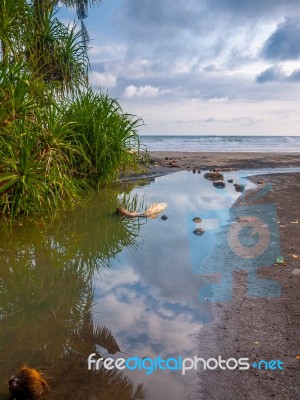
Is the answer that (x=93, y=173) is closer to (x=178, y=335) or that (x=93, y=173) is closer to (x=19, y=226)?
(x=19, y=226)

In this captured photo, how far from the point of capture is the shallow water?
2084 millimetres

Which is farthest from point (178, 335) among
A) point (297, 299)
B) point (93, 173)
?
point (93, 173)

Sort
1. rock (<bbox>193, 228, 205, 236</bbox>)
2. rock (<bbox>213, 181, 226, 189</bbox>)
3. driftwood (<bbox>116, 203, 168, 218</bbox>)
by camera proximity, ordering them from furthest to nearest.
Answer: rock (<bbox>213, 181, 226, 189</bbox>) → driftwood (<bbox>116, 203, 168, 218</bbox>) → rock (<bbox>193, 228, 205, 236</bbox>)

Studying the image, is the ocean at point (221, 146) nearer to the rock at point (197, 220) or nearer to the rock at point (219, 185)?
the rock at point (219, 185)

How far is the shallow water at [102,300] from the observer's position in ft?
6.84

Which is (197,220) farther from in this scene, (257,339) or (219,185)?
(219,185)

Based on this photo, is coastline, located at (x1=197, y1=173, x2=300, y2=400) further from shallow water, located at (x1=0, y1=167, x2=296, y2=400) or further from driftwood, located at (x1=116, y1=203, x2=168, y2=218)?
driftwood, located at (x1=116, y1=203, x2=168, y2=218)

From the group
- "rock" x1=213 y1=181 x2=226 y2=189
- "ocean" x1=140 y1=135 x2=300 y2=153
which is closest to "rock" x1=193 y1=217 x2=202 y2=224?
"rock" x1=213 y1=181 x2=226 y2=189

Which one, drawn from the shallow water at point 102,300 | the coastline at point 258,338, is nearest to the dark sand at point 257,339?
the coastline at point 258,338

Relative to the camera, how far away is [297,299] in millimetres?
3004

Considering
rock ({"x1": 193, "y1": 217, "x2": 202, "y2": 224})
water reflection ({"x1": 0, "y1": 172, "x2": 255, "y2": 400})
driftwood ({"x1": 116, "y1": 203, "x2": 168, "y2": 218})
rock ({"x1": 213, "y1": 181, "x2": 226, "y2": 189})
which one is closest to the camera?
water reflection ({"x1": 0, "y1": 172, "x2": 255, "y2": 400})

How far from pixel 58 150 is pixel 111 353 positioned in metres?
4.26

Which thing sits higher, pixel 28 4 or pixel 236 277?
pixel 28 4

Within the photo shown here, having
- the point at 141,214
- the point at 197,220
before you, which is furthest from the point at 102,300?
the point at 141,214
